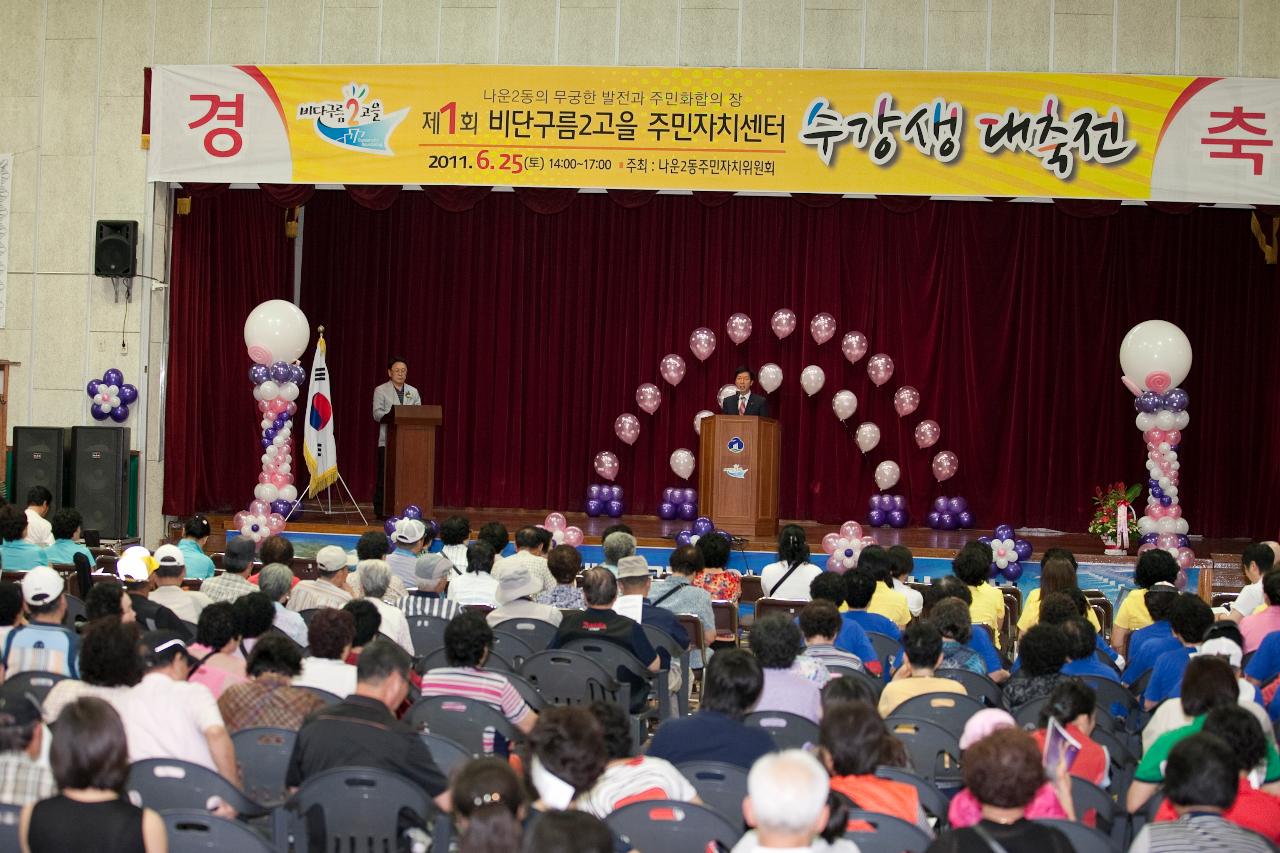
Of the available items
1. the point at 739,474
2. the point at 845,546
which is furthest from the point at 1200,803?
the point at 739,474

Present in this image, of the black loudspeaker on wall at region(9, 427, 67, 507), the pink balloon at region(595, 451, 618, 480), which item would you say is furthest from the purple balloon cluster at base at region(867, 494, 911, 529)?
the black loudspeaker on wall at region(9, 427, 67, 507)

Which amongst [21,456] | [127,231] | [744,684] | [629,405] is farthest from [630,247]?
[744,684]

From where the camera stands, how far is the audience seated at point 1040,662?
4691 millimetres

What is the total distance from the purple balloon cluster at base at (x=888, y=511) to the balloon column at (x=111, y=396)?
6887mm

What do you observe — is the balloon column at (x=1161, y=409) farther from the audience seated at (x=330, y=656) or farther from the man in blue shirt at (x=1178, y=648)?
the audience seated at (x=330, y=656)

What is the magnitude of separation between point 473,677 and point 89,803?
160 centimetres

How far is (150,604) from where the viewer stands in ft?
18.4

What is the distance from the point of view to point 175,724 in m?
3.88

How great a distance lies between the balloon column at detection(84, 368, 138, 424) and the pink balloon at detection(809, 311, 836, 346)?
6.36 meters

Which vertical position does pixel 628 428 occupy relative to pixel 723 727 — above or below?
above

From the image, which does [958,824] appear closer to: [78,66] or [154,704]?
[154,704]

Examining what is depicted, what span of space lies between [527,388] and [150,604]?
9.35 meters

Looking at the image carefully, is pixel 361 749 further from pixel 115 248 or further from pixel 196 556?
pixel 115 248

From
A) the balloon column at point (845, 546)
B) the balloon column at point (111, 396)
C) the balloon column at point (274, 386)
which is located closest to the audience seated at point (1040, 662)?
the balloon column at point (845, 546)
